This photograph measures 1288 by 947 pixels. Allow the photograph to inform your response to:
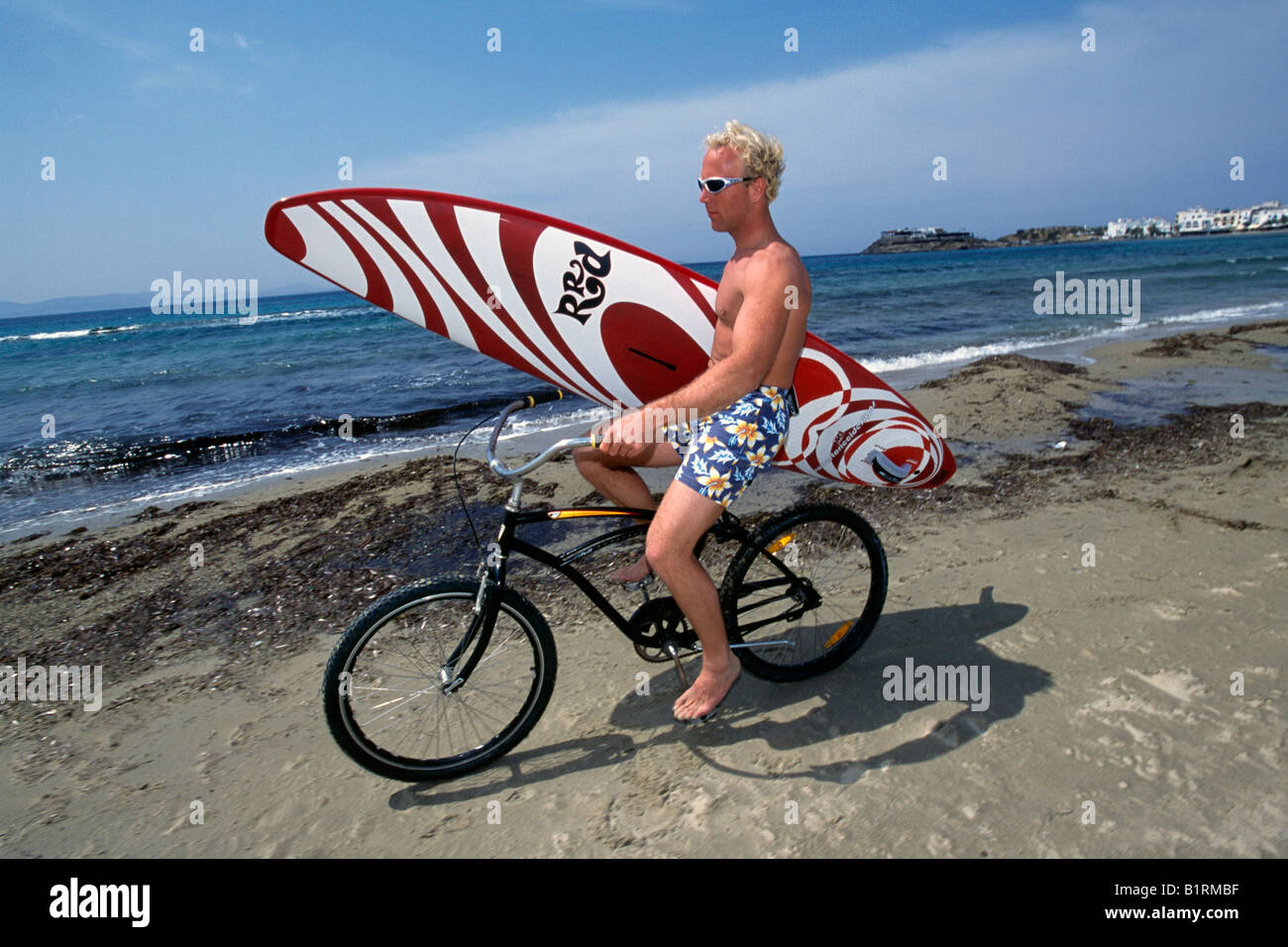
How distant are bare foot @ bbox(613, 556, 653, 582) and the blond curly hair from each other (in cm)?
160

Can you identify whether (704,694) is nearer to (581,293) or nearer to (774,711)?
(774,711)

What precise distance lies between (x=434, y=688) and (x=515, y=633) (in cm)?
38

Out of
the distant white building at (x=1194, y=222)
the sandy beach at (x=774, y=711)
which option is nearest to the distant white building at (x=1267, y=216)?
the distant white building at (x=1194, y=222)

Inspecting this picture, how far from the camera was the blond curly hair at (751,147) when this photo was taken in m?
2.60

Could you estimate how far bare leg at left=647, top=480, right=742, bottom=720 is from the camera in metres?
2.62

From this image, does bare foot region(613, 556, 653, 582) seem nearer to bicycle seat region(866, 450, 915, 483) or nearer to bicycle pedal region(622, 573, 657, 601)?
bicycle pedal region(622, 573, 657, 601)

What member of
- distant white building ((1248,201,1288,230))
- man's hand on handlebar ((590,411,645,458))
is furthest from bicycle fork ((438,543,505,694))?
distant white building ((1248,201,1288,230))

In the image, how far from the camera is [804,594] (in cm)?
332

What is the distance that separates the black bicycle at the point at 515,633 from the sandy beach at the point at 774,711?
0.49 ft

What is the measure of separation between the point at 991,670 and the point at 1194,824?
955 mm

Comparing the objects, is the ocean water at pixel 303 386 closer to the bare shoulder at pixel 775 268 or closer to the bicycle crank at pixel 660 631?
the bicycle crank at pixel 660 631

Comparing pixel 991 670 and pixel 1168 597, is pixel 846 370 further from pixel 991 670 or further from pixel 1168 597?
pixel 1168 597

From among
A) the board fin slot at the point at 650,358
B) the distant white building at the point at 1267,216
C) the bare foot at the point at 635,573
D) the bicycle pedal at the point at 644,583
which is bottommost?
the bicycle pedal at the point at 644,583

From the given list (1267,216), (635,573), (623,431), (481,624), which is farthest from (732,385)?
(1267,216)
